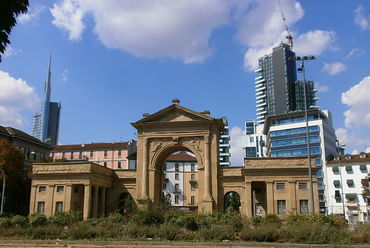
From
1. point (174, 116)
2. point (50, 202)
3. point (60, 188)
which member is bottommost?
point (50, 202)

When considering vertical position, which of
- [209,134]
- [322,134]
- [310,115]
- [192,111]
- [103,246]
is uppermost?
[310,115]

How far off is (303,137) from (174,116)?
6324cm

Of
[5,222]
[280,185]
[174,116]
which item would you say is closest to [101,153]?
→ [174,116]

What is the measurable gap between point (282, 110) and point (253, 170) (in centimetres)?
15717

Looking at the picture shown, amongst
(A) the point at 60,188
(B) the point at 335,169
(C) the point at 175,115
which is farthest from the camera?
(B) the point at 335,169

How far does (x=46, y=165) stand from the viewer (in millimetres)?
48625

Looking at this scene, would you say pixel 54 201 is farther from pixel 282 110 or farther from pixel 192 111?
pixel 282 110

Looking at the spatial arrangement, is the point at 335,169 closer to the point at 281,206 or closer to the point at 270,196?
the point at 281,206

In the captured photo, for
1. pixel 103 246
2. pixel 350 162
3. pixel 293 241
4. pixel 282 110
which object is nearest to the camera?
pixel 103 246

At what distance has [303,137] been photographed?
10244 cm

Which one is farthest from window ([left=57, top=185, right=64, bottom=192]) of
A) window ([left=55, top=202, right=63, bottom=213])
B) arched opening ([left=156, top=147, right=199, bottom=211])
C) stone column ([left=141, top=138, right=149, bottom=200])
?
arched opening ([left=156, top=147, right=199, bottom=211])

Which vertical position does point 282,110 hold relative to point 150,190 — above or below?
above

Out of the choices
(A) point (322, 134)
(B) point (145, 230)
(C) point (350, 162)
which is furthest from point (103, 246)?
(A) point (322, 134)

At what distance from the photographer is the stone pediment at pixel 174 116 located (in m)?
48.3
